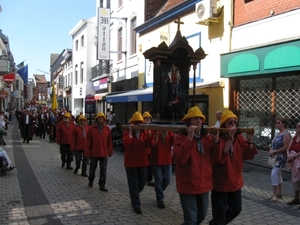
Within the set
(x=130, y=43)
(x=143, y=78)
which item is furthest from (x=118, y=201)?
(x=130, y=43)

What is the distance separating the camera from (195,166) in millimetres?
3816

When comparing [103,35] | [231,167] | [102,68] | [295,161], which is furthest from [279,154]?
[102,68]

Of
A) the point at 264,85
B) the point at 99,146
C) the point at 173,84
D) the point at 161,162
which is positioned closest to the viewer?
the point at 161,162

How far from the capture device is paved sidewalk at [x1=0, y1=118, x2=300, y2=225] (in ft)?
17.5

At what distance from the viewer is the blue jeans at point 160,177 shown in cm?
600

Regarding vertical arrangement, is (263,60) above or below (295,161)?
above

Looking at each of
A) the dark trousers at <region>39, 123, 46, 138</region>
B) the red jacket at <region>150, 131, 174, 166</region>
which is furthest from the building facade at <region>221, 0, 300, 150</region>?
the dark trousers at <region>39, 123, 46, 138</region>

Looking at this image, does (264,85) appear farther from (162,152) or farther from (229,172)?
(229,172)

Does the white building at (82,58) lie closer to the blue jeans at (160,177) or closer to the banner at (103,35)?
the banner at (103,35)

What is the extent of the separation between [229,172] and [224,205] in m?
0.42

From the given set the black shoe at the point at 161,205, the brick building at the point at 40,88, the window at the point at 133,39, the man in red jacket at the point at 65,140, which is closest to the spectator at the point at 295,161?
the black shoe at the point at 161,205

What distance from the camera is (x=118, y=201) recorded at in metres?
6.39

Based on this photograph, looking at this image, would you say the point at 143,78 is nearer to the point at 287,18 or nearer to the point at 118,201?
the point at 287,18

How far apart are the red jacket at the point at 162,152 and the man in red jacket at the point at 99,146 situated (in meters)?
1.58
